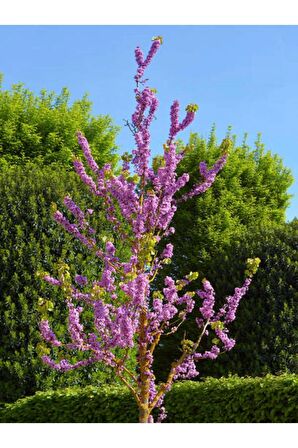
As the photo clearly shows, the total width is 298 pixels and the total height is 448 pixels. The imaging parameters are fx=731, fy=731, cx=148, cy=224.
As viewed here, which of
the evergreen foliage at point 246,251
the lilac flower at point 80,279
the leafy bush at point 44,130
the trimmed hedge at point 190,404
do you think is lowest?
the trimmed hedge at point 190,404

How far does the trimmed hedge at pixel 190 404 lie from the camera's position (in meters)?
8.70

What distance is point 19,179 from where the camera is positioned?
40.0 feet

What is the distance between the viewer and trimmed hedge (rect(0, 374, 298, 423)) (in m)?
8.70

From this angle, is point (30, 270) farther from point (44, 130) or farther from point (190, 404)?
point (44, 130)

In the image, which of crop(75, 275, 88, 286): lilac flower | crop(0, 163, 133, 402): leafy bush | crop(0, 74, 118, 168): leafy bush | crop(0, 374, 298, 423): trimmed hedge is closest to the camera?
crop(75, 275, 88, 286): lilac flower

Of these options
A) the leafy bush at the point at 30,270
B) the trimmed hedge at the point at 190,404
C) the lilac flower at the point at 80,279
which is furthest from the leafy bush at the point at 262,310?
the lilac flower at the point at 80,279

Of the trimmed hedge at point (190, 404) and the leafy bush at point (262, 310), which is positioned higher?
the leafy bush at point (262, 310)

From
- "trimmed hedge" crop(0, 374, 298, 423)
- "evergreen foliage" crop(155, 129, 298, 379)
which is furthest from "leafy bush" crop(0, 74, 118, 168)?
"trimmed hedge" crop(0, 374, 298, 423)

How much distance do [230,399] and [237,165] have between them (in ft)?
25.6

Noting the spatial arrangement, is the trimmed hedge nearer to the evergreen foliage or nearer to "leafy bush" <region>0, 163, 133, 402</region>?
"leafy bush" <region>0, 163, 133, 402</region>

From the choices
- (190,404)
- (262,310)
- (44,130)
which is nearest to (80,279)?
(190,404)

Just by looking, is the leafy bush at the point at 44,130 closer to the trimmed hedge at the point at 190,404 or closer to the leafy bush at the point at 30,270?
the leafy bush at the point at 30,270

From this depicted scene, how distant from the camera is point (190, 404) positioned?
9.63 metres

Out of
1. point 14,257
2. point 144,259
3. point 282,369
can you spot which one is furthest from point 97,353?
point 282,369
